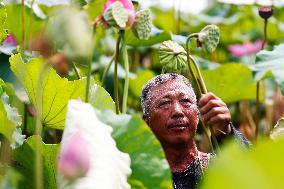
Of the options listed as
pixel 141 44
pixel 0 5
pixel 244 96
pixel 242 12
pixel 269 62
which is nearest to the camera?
pixel 269 62

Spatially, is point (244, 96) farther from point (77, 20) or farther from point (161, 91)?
point (77, 20)

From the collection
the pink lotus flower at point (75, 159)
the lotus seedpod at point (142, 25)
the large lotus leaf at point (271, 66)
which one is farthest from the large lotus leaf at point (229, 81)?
the pink lotus flower at point (75, 159)

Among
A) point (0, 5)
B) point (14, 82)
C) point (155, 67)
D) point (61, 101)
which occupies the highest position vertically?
point (0, 5)

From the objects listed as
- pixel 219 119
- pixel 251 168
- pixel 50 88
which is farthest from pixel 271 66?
pixel 251 168

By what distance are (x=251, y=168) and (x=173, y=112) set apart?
2.95 ft

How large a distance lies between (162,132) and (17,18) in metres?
1.19

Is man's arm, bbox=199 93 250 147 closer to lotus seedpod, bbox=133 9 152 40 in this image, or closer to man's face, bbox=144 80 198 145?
man's face, bbox=144 80 198 145

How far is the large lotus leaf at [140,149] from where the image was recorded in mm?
906

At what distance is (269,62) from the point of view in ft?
3.78

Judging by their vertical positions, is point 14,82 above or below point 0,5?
below

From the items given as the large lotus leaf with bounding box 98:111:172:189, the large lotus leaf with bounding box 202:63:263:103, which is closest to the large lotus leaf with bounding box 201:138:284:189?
the large lotus leaf with bounding box 98:111:172:189

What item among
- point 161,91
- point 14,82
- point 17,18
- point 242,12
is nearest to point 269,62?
point 161,91

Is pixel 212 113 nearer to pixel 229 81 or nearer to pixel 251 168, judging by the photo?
pixel 251 168

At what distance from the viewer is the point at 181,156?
1495 mm
